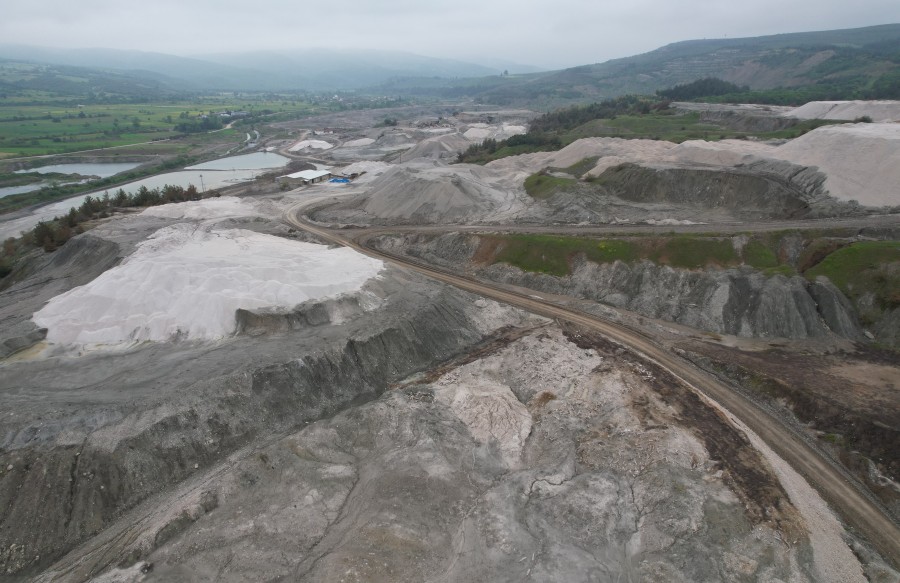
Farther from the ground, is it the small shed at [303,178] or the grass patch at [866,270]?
the grass patch at [866,270]

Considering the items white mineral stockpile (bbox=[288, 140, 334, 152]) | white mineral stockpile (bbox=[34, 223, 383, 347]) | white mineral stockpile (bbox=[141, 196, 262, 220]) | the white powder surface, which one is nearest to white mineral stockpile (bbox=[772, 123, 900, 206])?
white mineral stockpile (bbox=[34, 223, 383, 347])

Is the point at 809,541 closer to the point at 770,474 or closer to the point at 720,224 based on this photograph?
the point at 770,474

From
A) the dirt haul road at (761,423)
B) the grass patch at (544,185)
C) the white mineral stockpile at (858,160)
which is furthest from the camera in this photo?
the grass patch at (544,185)

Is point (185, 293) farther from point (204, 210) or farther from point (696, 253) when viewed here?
point (696, 253)

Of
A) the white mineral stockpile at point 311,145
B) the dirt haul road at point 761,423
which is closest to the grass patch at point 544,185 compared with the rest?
the dirt haul road at point 761,423

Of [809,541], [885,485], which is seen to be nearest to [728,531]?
[809,541]

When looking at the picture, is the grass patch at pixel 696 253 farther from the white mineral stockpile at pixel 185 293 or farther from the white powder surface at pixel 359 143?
the white powder surface at pixel 359 143

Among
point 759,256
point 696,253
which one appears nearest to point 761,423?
point 696,253

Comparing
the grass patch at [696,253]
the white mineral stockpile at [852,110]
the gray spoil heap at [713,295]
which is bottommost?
the gray spoil heap at [713,295]
